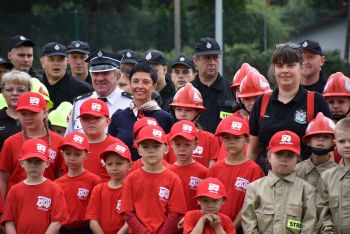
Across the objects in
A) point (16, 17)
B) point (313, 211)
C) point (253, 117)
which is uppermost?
point (16, 17)

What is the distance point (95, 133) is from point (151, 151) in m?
0.94

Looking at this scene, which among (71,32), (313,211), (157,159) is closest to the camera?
(313,211)

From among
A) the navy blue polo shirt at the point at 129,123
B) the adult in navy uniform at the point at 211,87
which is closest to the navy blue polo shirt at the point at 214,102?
Result: the adult in navy uniform at the point at 211,87

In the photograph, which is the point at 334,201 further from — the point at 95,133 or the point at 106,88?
the point at 106,88

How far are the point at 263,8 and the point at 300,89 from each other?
127 ft

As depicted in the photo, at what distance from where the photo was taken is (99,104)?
8.96 m

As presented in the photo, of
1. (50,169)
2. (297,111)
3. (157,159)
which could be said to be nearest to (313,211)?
(297,111)

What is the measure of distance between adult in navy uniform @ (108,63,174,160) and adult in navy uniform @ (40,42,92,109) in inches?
85.2

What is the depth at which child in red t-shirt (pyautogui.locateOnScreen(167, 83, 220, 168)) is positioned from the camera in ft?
29.5

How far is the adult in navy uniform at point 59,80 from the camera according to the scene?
37.8 ft

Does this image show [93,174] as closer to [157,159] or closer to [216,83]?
[157,159]

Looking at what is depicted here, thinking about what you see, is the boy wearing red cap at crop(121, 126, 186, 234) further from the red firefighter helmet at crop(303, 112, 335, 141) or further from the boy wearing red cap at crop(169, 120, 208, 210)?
the red firefighter helmet at crop(303, 112, 335, 141)

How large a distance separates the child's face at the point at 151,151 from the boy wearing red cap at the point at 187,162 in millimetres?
255

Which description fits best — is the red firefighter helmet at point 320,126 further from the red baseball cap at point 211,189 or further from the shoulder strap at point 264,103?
the red baseball cap at point 211,189
